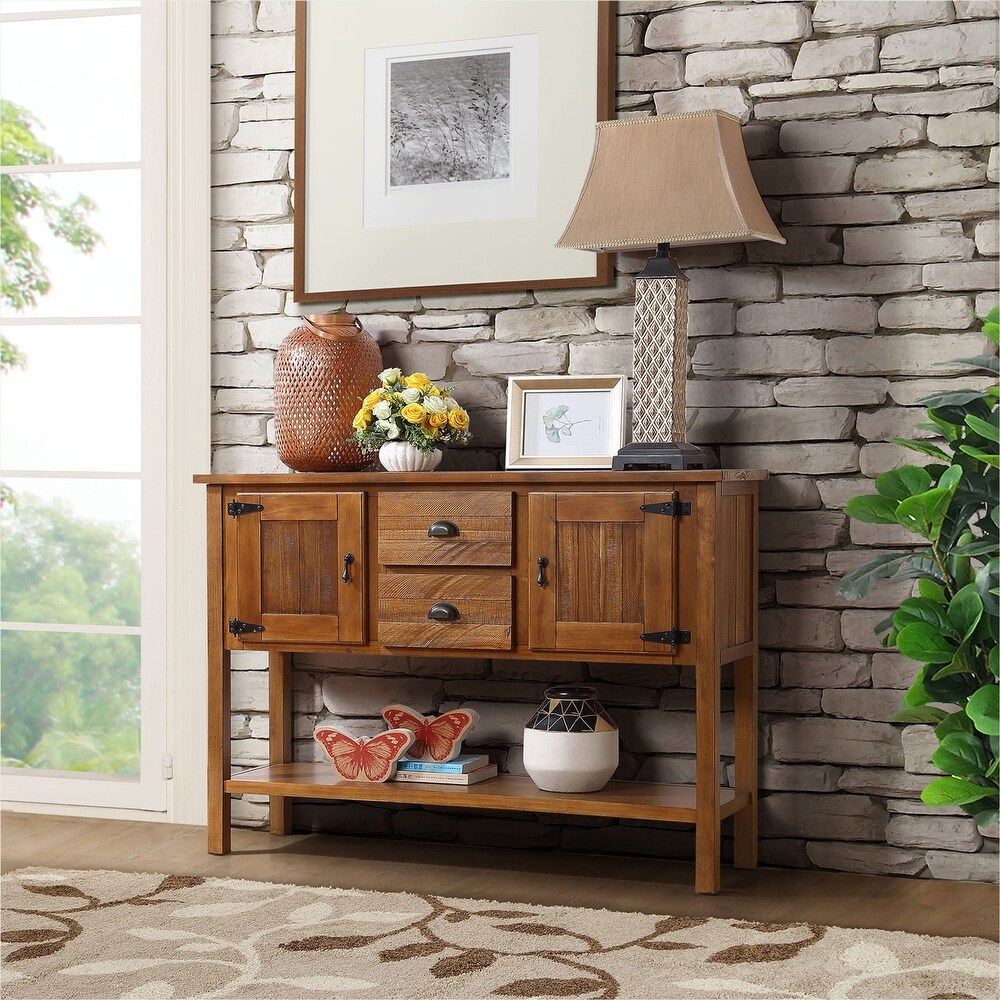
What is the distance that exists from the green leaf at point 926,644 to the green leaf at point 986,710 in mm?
106

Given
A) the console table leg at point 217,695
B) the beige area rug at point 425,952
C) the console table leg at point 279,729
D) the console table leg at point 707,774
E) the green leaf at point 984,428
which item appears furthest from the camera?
the console table leg at point 279,729

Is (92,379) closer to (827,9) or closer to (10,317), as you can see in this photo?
(10,317)

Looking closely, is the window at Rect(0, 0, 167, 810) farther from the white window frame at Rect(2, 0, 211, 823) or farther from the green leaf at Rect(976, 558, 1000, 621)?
the green leaf at Rect(976, 558, 1000, 621)

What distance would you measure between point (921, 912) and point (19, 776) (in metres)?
2.32

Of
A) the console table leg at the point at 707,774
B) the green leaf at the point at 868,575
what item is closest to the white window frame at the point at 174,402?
the console table leg at the point at 707,774

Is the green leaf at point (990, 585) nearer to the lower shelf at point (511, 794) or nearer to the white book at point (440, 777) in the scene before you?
the lower shelf at point (511, 794)

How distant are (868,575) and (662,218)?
0.85 m

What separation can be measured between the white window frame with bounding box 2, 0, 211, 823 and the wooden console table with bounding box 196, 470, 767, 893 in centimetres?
38

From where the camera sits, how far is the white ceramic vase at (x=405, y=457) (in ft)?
9.27

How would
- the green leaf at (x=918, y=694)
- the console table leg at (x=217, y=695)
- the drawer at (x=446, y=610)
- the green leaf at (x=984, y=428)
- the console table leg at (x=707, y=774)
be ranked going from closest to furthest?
the green leaf at (x=984, y=428), the green leaf at (x=918, y=694), the console table leg at (x=707, y=774), the drawer at (x=446, y=610), the console table leg at (x=217, y=695)

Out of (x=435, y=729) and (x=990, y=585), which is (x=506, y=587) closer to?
(x=435, y=729)

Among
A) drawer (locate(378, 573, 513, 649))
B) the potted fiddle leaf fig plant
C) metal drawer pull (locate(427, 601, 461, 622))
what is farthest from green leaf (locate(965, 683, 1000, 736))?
metal drawer pull (locate(427, 601, 461, 622))

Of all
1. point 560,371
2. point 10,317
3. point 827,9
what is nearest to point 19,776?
point 10,317

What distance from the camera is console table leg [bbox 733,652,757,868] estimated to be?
110 inches
